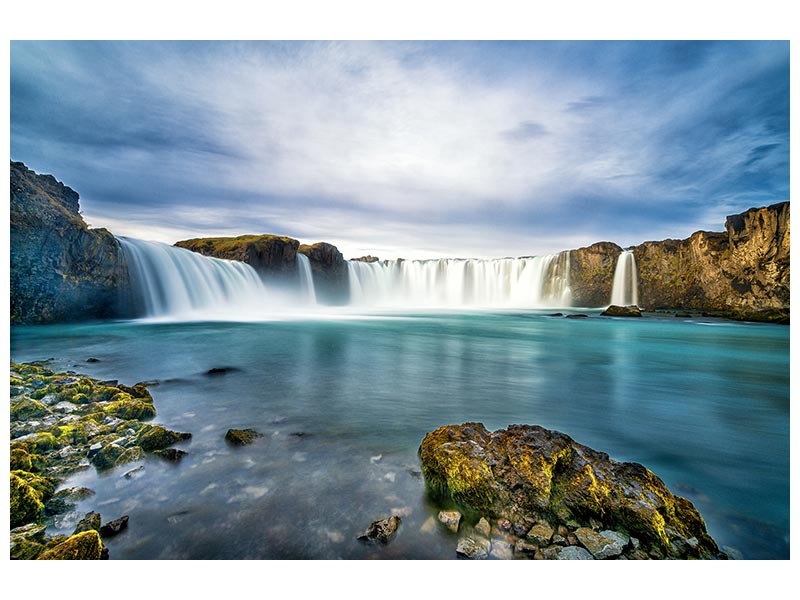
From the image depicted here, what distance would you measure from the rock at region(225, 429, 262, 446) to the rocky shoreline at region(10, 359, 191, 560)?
37 cm

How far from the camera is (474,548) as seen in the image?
5.64 ft

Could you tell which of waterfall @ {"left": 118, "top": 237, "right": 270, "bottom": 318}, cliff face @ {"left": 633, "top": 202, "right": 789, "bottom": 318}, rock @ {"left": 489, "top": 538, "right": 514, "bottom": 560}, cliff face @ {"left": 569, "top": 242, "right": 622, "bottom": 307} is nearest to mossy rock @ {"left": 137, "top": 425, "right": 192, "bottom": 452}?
rock @ {"left": 489, "top": 538, "right": 514, "bottom": 560}

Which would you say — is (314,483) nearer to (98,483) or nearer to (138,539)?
(138,539)

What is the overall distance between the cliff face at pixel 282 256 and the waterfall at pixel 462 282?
9.34 ft

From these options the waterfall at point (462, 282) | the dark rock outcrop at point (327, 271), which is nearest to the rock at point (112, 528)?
the dark rock outcrop at point (327, 271)

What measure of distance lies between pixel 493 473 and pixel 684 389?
5.22 metres

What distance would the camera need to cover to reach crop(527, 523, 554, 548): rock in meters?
1.74

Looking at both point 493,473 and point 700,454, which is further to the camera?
point 700,454

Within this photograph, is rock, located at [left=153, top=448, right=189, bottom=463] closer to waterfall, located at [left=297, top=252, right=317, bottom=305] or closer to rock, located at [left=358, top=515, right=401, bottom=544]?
rock, located at [left=358, top=515, right=401, bottom=544]

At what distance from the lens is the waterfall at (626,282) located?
112ft

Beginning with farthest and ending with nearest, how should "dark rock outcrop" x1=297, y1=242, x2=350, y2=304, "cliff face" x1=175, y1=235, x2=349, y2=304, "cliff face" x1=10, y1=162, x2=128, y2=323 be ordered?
"dark rock outcrop" x1=297, y1=242, x2=350, y2=304 < "cliff face" x1=175, y1=235, x2=349, y2=304 < "cliff face" x1=10, y1=162, x2=128, y2=323

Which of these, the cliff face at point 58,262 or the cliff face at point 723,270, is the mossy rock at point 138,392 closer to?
the cliff face at point 58,262

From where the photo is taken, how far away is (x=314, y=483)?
7.66 feet
